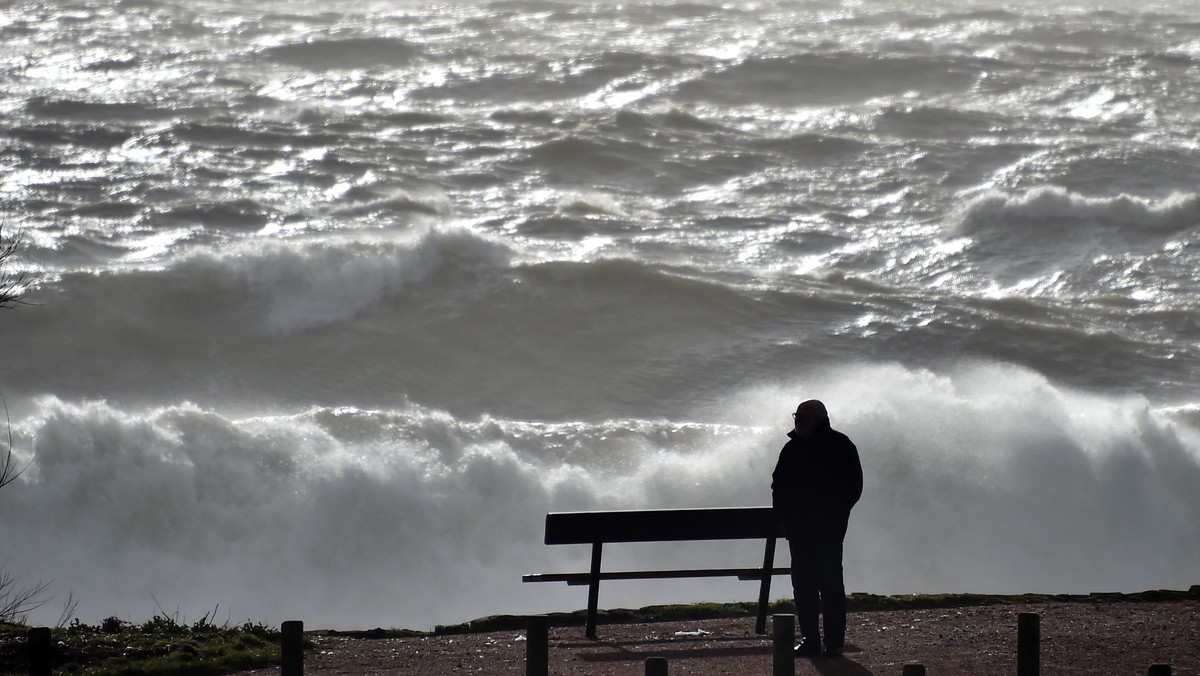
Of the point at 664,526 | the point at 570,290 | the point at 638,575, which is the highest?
the point at 570,290

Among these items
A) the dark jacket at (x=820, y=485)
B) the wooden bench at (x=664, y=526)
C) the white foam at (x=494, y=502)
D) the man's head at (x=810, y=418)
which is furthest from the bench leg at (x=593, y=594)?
the white foam at (x=494, y=502)

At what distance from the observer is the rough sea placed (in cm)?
1476

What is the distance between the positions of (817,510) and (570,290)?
15.6 meters

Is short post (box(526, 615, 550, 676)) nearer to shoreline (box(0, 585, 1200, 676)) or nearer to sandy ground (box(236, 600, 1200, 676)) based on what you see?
sandy ground (box(236, 600, 1200, 676))

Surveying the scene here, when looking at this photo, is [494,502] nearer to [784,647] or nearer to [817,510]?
[817,510]

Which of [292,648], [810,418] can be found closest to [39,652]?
[292,648]

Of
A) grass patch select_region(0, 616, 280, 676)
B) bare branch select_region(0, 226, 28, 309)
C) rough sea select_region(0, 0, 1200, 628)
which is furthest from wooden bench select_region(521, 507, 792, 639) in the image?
rough sea select_region(0, 0, 1200, 628)

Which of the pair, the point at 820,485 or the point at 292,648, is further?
the point at 820,485

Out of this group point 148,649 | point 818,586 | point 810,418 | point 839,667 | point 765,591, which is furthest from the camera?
point 765,591

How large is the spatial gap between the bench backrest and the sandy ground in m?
0.62

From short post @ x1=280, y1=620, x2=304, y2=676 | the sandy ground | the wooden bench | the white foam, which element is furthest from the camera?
the white foam

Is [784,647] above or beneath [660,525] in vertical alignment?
beneath

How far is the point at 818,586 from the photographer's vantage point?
7836 millimetres

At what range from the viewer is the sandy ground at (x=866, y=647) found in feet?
25.0
